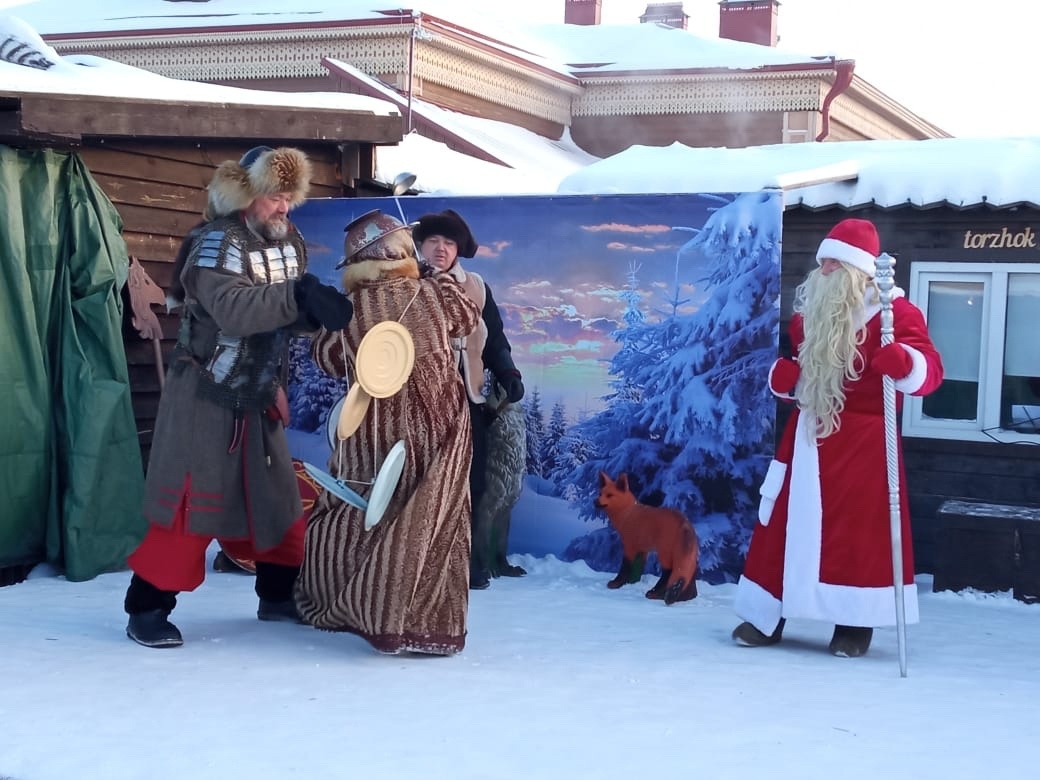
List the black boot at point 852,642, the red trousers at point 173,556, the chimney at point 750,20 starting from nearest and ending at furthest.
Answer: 1. the red trousers at point 173,556
2. the black boot at point 852,642
3. the chimney at point 750,20

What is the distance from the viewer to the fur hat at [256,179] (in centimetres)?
477

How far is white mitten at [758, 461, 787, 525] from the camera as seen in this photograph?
5.14m

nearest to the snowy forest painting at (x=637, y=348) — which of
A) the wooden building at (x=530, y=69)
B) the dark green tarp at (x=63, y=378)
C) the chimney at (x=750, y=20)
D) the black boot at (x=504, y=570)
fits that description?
the black boot at (x=504, y=570)

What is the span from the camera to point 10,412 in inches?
235

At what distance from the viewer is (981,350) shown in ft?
23.3

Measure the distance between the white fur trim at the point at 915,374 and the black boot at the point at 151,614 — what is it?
9.01ft

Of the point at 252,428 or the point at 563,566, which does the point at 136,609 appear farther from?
the point at 563,566

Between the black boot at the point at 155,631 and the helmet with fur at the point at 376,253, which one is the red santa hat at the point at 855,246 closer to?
the helmet with fur at the point at 376,253

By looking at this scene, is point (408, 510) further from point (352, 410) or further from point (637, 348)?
point (637, 348)

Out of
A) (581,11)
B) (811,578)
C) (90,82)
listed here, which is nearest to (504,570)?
(811,578)

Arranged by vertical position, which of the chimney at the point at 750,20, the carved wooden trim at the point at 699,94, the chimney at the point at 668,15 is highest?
the chimney at the point at 668,15

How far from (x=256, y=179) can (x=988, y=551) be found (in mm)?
3865

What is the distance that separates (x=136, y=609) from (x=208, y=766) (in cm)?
146

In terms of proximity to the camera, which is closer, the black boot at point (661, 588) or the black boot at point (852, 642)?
the black boot at point (852, 642)
